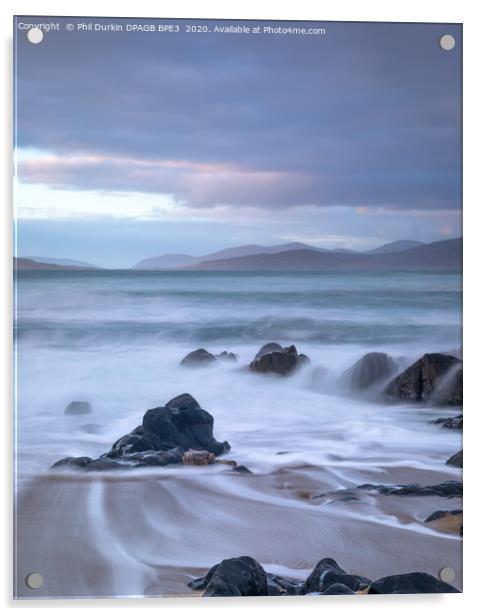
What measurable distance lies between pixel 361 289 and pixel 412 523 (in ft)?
2.31

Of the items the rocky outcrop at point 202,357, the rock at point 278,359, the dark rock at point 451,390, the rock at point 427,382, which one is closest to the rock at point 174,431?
the rocky outcrop at point 202,357

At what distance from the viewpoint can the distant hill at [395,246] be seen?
250cm

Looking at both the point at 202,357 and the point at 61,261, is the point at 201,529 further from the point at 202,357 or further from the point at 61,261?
the point at 61,261

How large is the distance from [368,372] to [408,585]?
62 cm

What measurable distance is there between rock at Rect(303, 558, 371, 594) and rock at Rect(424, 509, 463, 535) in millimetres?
257

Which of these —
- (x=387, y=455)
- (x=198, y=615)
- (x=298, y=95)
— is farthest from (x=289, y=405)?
(x=298, y=95)

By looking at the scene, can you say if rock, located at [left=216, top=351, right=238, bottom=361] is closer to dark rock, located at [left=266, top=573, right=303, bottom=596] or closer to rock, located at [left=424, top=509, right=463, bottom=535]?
dark rock, located at [left=266, top=573, right=303, bottom=596]

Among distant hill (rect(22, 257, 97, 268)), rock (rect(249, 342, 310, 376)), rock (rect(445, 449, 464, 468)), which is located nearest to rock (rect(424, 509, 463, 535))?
rock (rect(445, 449, 464, 468))

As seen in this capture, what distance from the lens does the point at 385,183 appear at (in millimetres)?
2484

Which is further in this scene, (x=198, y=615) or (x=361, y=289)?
(x=361, y=289)

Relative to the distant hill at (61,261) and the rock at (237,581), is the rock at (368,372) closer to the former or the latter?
the rock at (237,581)

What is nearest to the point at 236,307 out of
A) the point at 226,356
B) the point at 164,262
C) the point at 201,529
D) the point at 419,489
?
the point at 226,356
